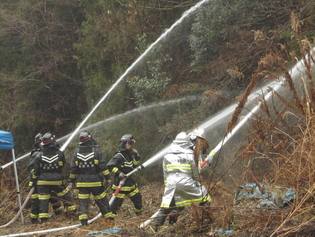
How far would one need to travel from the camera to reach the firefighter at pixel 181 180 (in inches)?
257

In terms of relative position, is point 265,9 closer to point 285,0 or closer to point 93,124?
point 285,0

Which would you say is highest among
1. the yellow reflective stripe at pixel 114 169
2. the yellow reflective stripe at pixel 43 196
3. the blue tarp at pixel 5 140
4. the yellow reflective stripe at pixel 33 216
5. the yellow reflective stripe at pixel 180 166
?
the blue tarp at pixel 5 140

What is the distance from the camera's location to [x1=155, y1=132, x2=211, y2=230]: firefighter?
6523mm

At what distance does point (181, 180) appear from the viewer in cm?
654

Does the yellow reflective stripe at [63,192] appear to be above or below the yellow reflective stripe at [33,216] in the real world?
above

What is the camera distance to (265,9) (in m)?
11.9

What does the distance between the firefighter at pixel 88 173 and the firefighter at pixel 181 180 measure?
1745 mm

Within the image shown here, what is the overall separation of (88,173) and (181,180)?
216 centimetres

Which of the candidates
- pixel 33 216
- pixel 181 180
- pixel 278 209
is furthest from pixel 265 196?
pixel 33 216

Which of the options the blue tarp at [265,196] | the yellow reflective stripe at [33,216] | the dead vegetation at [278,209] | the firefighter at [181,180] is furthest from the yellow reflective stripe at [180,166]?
the yellow reflective stripe at [33,216]

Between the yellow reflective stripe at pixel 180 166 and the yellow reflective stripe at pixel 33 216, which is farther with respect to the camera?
the yellow reflective stripe at pixel 33 216

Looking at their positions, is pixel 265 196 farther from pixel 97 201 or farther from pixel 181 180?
pixel 97 201

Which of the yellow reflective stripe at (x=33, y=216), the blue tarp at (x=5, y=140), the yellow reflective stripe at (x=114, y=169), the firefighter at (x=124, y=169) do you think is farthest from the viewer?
the blue tarp at (x=5, y=140)

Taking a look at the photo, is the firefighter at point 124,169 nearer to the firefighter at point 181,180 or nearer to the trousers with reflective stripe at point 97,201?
the trousers with reflective stripe at point 97,201
